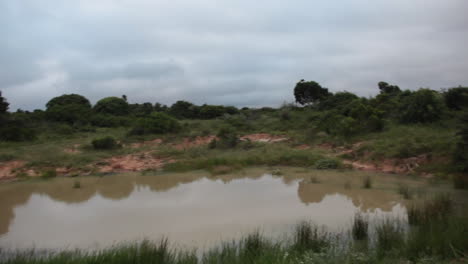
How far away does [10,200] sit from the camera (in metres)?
10.6

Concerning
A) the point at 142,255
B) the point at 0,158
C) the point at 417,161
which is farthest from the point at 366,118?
the point at 0,158

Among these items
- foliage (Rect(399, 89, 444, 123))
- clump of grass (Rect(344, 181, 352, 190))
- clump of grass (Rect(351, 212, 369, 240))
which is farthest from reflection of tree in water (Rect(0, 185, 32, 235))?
foliage (Rect(399, 89, 444, 123))

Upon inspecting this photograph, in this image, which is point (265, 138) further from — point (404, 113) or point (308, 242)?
point (308, 242)

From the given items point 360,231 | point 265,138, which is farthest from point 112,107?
point 360,231

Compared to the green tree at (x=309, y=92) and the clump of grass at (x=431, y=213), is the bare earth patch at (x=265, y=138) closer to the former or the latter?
the clump of grass at (x=431, y=213)

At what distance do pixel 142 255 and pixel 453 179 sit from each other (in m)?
9.67

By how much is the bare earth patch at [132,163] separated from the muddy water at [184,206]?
2147mm

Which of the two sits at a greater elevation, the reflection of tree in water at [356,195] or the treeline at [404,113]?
the treeline at [404,113]

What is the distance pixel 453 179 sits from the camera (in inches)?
393

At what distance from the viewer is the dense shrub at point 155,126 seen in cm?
2394

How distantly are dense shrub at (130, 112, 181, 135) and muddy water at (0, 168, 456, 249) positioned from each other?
34.3 ft

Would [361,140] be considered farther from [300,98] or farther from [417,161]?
[300,98]

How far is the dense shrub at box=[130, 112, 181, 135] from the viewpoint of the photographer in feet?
78.5

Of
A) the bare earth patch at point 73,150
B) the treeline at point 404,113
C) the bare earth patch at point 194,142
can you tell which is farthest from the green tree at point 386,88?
the bare earth patch at point 73,150
